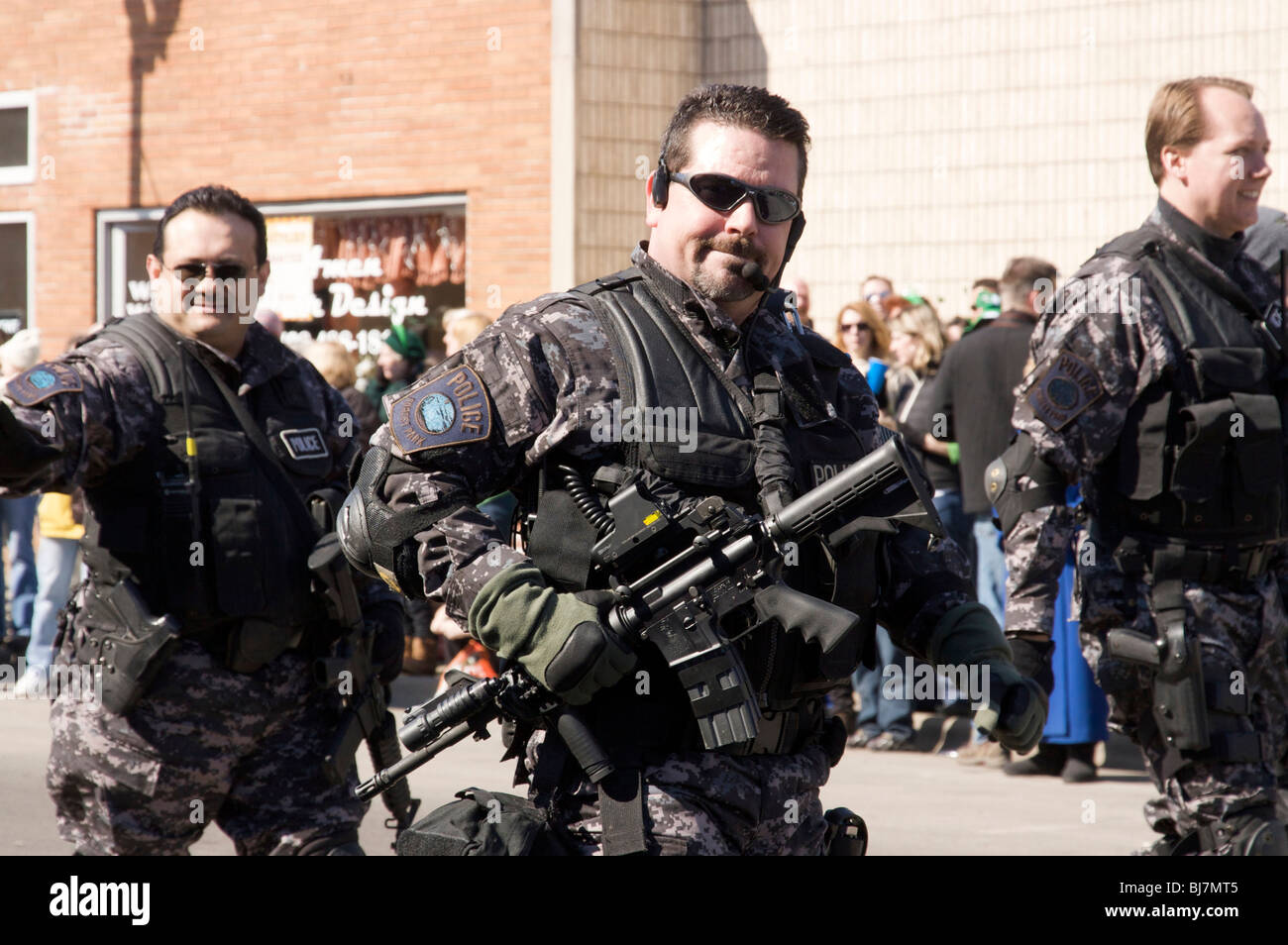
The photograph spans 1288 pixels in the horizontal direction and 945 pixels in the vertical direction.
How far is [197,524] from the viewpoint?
4.22m

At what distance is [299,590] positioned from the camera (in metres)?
4.32

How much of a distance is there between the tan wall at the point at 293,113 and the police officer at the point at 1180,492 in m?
8.43

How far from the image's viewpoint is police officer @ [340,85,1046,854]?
2887 millimetres

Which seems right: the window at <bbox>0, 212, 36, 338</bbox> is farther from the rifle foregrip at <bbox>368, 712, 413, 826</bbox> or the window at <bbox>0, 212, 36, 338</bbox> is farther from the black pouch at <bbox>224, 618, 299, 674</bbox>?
the black pouch at <bbox>224, 618, 299, 674</bbox>

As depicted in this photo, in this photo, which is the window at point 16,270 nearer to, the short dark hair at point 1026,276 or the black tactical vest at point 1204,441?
the short dark hair at point 1026,276

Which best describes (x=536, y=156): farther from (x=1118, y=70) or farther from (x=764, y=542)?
(x=764, y=542)

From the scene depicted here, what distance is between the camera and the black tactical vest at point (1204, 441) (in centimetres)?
421

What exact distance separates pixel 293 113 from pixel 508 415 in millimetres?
11066

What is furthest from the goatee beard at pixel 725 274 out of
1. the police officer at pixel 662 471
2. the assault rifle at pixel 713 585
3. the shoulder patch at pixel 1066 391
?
the shoulder patch at pixel 1066 391

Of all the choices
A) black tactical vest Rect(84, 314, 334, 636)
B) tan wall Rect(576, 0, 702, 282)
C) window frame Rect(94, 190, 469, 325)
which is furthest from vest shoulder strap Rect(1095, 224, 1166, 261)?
window frame Rect(94, 190, 469, 325)

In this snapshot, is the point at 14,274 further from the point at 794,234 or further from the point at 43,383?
the point at 794,234

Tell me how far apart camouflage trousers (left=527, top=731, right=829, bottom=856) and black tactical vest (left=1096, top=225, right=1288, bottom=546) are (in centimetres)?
163

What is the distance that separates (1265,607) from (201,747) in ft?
8.79
